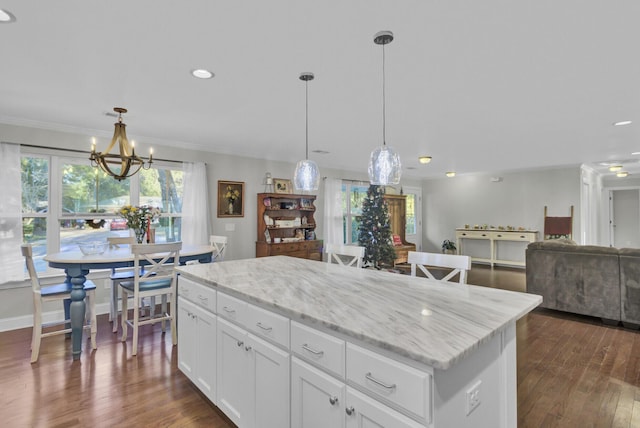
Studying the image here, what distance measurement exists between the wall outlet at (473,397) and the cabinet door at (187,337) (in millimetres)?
1786

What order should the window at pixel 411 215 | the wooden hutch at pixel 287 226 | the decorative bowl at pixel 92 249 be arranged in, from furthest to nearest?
the window at pixel 411 215, the wooden hutch at pixel 287 226, the decorative bowl at pixel 92 249

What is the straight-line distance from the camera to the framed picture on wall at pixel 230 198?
5395 mm

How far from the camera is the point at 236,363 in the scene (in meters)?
1.85

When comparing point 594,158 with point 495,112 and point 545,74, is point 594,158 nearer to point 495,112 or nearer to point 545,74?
point 495,112

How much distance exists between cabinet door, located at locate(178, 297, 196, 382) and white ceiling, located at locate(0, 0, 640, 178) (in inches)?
69.7

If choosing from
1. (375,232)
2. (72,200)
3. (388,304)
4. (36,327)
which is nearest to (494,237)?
(375,232)

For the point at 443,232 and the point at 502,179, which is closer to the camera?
the point at 502,179

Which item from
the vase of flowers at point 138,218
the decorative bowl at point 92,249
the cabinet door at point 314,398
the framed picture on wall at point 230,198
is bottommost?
the cabinet door at point 314,398

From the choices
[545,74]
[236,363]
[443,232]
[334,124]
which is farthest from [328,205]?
[236,363]

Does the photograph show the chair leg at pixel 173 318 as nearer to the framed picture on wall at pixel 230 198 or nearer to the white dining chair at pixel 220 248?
the white dining chair at pixel 220 248

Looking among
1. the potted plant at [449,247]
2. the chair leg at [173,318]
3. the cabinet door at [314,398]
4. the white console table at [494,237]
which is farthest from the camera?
the potted plant at [449,247]

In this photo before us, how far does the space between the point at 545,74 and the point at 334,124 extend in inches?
82.9

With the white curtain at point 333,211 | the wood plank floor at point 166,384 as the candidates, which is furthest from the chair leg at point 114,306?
the white curtain at point 333,211

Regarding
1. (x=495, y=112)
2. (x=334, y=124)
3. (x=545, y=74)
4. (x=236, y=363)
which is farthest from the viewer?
(x=334, y=124)
